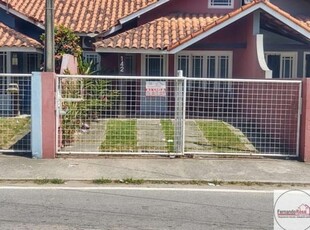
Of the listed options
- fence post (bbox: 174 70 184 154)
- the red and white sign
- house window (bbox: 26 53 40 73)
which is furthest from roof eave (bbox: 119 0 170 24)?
fence post (bbox: 174 70 184 154)

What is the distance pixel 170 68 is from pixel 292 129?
697 cm

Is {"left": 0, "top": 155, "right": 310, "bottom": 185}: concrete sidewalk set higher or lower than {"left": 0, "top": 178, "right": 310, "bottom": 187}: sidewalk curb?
higher

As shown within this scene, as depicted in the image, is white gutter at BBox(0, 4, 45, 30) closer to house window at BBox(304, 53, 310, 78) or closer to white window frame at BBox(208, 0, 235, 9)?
white window frame at BBox(208, 0, 235, 9)

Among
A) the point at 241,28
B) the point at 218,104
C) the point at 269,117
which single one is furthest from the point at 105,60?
the point at 269,117

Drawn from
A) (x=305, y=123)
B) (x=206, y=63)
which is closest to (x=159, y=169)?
(x=305, y=123)

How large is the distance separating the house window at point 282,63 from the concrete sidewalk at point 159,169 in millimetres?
7726

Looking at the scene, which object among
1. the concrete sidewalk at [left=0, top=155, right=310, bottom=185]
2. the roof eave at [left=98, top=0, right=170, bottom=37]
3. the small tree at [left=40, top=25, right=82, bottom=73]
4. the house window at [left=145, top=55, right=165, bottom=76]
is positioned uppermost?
the roof eave at [left=98, top=0, right=170, bottom=37]

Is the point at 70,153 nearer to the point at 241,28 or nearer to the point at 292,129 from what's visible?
the point at 292,129

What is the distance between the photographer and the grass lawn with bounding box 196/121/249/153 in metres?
9.81

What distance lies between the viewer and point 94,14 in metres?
17.5

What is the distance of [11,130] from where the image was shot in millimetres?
10984

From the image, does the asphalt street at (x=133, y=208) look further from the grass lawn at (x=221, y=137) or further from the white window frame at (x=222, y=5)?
the white window frame at (x=222, y=5)

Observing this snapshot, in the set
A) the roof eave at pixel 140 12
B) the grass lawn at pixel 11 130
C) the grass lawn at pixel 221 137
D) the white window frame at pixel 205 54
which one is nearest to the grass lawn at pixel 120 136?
the grass lawn at pixel 221 137

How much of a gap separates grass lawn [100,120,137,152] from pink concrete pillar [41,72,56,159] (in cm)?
103
